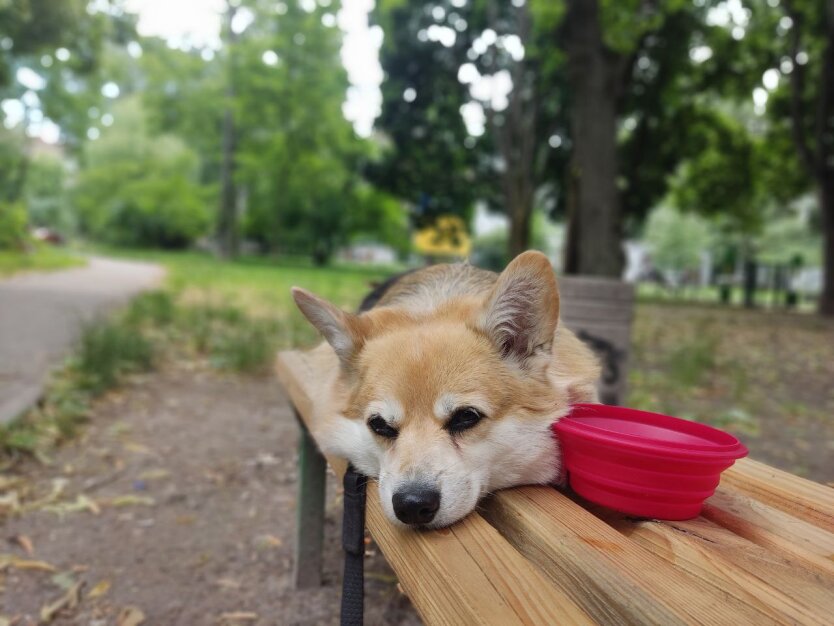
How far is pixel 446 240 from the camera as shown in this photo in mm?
19125

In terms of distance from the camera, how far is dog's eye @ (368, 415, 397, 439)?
193 centimetres

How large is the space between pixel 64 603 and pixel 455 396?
7.37 ft

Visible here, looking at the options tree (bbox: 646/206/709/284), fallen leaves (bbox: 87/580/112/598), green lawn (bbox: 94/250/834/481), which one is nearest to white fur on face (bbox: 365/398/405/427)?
fallen leaves (bbox: 87/580/112/598)

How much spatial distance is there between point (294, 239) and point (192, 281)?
17.5 meters

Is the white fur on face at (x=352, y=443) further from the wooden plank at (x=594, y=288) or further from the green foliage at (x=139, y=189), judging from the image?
the green foliage at (x=139, y=189)

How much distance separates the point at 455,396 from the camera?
182cm

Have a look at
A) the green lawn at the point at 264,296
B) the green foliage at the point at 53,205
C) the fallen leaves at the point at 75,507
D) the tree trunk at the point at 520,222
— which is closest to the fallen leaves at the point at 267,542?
the fallen leaves at the point at 75,507

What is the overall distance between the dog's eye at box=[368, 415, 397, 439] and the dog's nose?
1.03 feet

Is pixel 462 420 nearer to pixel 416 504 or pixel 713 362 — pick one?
pixel 416 504

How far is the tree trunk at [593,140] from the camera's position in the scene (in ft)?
29.1

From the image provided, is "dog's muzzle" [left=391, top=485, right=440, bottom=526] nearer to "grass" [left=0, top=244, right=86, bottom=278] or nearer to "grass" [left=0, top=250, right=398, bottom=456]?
"grass" [left=0, top=250, right=398, bottom=456]

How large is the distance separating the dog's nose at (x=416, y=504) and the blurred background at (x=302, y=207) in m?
1.28

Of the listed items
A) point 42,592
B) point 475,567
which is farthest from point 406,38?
point 475,567

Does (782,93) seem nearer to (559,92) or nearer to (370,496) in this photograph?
(559,92)
